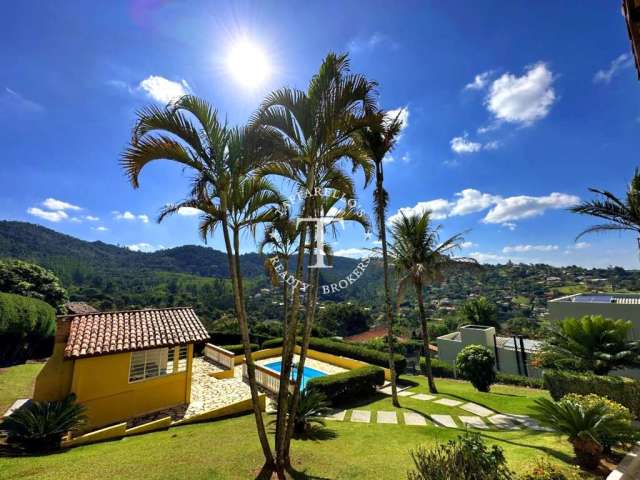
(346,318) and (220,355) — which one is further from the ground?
(220,355)

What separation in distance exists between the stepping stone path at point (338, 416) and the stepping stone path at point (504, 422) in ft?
14.8

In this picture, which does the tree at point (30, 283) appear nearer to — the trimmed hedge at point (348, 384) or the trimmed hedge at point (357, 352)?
the trimmed hedge at point (357, 352)

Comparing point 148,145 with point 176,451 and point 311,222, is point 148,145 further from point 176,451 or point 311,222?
point 176,451

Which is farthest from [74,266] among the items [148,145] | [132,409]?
[148,145]

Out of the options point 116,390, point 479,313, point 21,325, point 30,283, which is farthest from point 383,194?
point 30,283

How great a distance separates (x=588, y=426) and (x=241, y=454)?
20.5ft

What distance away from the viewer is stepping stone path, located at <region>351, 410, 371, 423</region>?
910cm

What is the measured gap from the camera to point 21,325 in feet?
53.5

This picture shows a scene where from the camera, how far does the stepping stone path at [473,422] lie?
8.12 meters

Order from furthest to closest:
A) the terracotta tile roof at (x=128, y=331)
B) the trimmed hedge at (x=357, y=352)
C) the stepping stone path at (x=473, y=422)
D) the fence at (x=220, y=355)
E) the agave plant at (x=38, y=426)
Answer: the fence at (x=220, y=355) < the trimmed hedge at (x=357, y=352) < the terracotta tile roof at (x=128, y=331) < the stepping stone path at (x=473, y=422) < the agave plant at (x=38, y=426)

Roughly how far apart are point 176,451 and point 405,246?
11490 millimetres

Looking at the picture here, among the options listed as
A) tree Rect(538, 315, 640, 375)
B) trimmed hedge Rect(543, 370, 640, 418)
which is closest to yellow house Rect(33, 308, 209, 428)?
trimmed hedge Rect(543, 370, 640, 418)

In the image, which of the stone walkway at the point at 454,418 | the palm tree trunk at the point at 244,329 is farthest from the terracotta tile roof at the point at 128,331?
the palm tree trunk at the point at 244,329

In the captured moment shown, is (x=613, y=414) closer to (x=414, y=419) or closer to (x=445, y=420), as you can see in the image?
(x=445, y=420)
